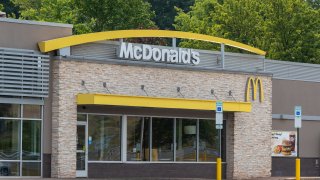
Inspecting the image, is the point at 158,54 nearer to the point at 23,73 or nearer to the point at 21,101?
the point at 23,73

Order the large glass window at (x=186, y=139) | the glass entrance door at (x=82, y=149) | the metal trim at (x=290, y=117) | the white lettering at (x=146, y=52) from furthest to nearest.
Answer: the metal trim at (x=290, y=117), the large glass window at (x=186, y=139), the white lettering at (x=146, y=52), the glass entrance door at (x=82, y=149)

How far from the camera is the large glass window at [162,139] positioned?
3803 centimetres

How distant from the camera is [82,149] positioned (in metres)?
35.4

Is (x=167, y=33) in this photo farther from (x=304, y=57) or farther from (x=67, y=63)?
(x=304, y=57)

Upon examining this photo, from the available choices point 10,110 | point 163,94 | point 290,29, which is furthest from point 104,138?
point 290,29

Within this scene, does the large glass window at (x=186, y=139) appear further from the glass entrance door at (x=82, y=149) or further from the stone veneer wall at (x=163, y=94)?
the glass entrance door at (x=82, y=149)

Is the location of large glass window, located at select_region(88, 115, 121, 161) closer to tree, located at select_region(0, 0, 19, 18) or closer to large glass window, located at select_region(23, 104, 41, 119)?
→ large glass window, located at select_region(23, 104, 41, 119)

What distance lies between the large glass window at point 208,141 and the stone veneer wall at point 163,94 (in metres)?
0.70

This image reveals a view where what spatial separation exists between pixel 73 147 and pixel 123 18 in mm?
27317

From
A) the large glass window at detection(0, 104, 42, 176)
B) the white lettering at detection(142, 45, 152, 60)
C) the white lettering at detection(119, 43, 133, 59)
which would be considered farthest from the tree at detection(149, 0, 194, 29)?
the large glass window at detection(0, 104, 42, 176)

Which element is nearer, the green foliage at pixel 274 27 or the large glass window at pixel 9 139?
the large glass window at pixel 9 139

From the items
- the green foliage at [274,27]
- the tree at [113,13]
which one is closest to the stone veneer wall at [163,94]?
the green foliage at [274,27]

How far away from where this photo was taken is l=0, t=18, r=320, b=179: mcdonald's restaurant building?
33.4 metres

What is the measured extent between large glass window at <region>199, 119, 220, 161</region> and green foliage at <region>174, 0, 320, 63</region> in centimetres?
1887
